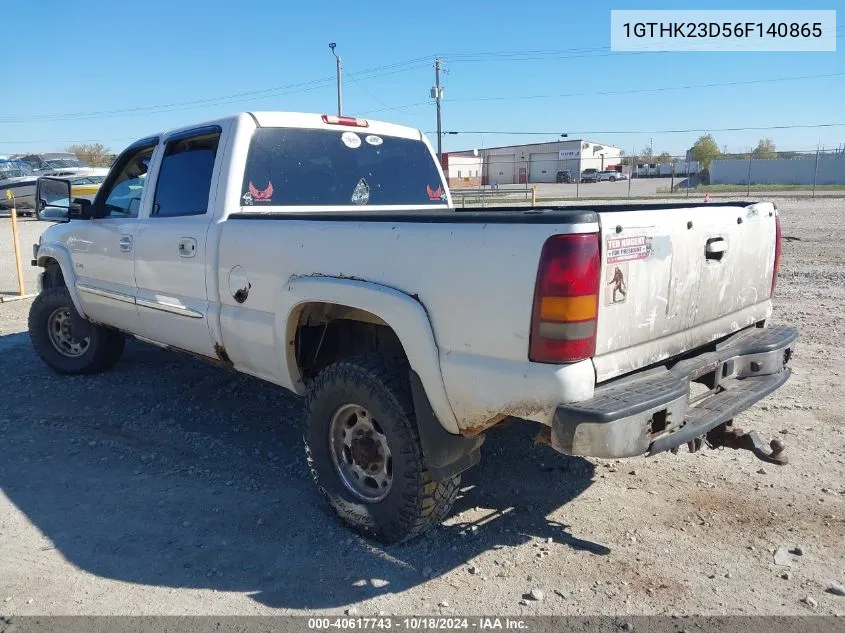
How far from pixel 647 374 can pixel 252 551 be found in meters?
2.01

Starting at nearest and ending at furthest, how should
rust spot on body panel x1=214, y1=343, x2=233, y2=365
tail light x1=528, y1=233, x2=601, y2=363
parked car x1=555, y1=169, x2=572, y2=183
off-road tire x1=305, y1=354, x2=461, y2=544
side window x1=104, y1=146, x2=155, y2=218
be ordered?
1. tail light x1=528, y1=233, x2=601, y2=363
2. off-road tire x1=305, y1=354, x2=461, y2=544
3. rust spot on body panel x1=214, y1=343, x2=233, y2=365
4. side window x1=104, y1=146, x2=155, y2=218
5. parked car x1=555, y1=169, x2=572, y2=183

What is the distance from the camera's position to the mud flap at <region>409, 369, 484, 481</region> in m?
3.02

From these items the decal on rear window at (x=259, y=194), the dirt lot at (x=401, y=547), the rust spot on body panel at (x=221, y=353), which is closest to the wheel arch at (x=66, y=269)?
the dirt lot at (x=401, y=547)

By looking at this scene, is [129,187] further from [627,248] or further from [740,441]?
[740,441]

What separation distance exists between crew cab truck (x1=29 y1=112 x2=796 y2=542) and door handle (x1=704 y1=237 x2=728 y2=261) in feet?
0.06

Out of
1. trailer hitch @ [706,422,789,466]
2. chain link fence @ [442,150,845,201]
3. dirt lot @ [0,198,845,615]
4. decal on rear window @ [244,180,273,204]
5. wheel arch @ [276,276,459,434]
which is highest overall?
chain link fence @ [442,150,845,201]

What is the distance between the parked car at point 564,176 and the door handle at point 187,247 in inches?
2462

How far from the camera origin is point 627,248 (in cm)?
275

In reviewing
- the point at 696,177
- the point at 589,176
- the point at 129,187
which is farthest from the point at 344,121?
the point at 589,176

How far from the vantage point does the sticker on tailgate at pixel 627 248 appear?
2691 mm

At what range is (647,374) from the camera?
2998 millimetres

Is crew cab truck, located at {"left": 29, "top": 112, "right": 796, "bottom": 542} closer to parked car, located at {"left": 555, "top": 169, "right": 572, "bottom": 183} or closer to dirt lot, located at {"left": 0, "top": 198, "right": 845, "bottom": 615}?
dirt lot, located at {"left": 0, "top": 198, "right": 845, "bottom": 615}

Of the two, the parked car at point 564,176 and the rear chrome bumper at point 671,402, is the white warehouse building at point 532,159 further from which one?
the rear chrome bumper at point 671,402

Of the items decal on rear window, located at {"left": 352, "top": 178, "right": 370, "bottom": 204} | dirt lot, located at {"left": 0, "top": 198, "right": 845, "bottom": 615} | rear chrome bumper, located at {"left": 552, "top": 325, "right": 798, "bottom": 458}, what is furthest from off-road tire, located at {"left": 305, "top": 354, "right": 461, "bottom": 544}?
decal on rear window, located at {"left": 352, "top": 178, "right": 370, "bottom": 204}
